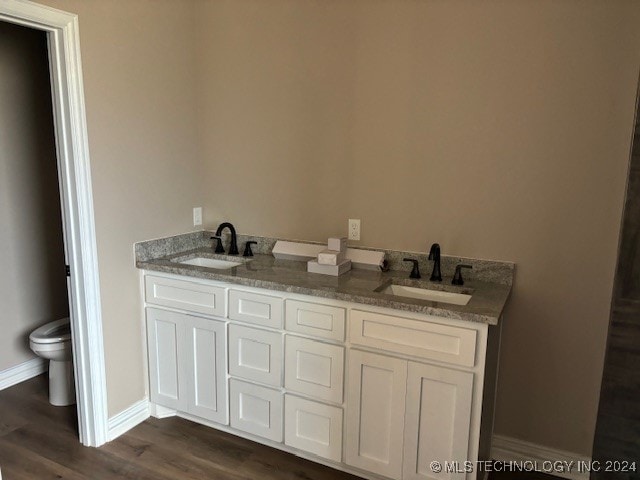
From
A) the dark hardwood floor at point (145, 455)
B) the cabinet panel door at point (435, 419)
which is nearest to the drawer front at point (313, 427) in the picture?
the dark hardwood floor at point (145, 455)

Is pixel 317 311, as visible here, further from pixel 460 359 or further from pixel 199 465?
pixel 199 465

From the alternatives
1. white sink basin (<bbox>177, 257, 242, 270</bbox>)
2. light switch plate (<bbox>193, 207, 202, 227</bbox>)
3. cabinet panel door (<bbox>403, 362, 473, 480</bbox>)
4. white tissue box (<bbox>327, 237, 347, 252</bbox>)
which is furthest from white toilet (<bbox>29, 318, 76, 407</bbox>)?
cabinet panel door (<bbox>403, 362, 473, 480</bbox>)

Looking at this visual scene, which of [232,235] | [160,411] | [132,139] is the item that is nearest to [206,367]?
[160,411]

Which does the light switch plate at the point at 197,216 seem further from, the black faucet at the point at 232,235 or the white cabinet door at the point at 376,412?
the white cabinet door at the point at 376,412

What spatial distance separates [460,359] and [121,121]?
6.48 ft

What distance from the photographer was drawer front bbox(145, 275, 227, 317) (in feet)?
8.03

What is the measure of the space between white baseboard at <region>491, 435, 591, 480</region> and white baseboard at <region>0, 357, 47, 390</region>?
290 centimetres

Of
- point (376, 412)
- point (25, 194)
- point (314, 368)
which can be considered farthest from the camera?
point (25, 194)

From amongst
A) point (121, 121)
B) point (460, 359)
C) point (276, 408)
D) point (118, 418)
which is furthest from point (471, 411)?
point (121, 121)

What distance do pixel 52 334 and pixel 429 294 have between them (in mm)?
2179

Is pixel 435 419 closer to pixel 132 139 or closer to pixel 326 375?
pixel 326 375

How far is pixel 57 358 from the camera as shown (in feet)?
9.34

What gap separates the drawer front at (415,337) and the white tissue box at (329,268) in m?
0.34

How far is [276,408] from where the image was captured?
7.82 ft
